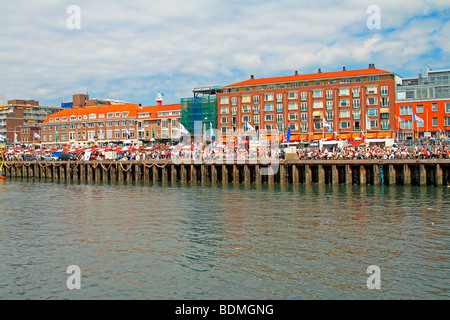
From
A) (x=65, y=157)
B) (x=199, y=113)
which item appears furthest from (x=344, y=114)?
(x=65, y=157)

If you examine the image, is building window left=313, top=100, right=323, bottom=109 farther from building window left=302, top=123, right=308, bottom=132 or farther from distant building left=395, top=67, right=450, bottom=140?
distant building left=395, top=67, right=450, bottom=140

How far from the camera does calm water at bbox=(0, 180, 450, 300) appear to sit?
1852 centimetres

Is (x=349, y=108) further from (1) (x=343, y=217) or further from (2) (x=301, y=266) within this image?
(2) (x=301, y=266)

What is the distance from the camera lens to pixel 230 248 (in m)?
24.4

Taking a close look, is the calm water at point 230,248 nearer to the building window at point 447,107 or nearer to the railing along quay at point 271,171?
the railing along quay at point 271,171

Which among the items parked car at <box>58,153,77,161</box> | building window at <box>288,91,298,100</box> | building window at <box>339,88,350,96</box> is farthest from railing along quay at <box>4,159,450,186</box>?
building window at <box>339,88,350,96</box>

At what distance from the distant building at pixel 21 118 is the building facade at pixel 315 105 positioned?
8526 centimetres

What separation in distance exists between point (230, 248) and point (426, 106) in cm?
8198

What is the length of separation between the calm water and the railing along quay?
10.9 m

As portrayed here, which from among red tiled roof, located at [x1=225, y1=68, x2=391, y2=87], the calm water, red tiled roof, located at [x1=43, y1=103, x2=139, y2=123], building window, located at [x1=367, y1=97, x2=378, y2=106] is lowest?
the calm water

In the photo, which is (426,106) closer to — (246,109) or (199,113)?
(246,109)

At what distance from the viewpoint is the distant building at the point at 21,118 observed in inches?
6452

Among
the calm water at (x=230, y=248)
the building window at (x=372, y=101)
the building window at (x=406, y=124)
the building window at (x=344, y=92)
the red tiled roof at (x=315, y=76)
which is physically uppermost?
the red tiled roof at (x=315, y=76)

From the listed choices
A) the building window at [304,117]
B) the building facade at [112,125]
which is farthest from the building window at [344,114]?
the building facade at [112,125]
